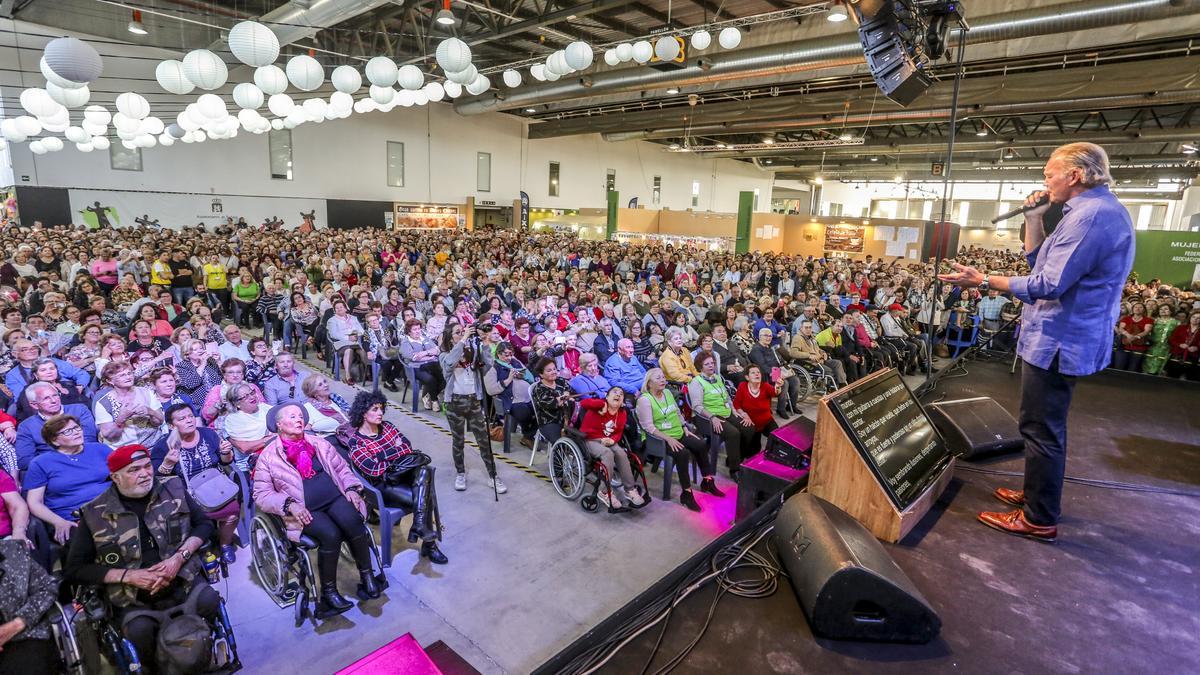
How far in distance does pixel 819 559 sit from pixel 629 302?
691cm

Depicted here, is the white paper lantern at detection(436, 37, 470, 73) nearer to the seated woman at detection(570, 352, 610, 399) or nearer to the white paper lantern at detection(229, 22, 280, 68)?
the white paper lantern at detection(229, 22, 280, 68)

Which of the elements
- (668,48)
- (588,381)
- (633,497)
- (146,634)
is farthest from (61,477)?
(668,48)

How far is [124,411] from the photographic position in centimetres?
376

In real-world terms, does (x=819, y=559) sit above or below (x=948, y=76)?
below

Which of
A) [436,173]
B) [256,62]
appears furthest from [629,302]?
[436,173]

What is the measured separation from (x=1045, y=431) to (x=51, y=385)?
510 cm

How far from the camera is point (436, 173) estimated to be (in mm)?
21188

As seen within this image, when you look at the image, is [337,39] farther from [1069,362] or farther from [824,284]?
[1069,362]

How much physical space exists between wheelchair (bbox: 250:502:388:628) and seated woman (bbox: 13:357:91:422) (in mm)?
1636

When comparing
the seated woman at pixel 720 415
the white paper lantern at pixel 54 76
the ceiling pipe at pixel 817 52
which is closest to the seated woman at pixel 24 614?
the seated woman at pixel 720 415

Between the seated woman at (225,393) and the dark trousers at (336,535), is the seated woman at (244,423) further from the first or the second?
the dark trousers at (336,535)

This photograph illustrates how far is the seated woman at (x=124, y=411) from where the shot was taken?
3.40m

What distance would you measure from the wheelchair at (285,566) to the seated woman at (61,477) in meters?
0.81

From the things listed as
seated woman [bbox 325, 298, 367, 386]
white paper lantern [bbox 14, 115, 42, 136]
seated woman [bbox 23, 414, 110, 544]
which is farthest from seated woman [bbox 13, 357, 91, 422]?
white paper lantern [bbox 14, 115, 42, 136]
